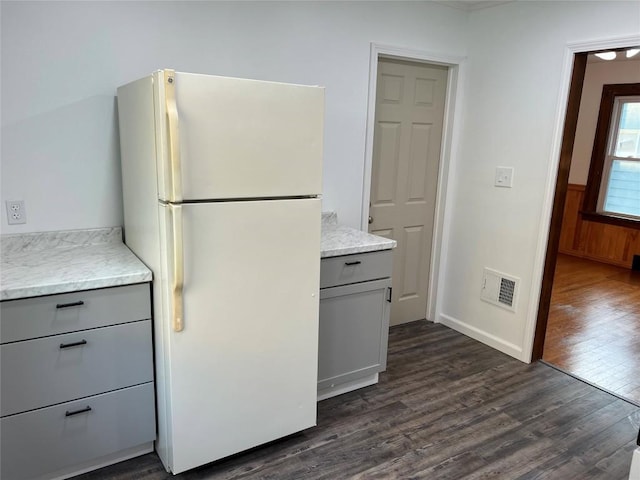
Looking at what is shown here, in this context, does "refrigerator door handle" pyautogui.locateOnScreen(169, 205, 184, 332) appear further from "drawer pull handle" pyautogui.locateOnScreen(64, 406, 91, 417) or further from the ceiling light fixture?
the ceiling light fixture

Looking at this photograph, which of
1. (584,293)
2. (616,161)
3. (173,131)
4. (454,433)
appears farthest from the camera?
(616,161)

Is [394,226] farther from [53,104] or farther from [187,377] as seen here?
[53,104]

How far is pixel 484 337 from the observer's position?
350 centimetres

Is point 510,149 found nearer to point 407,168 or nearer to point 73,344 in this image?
point 407,168

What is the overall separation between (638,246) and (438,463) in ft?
15.9

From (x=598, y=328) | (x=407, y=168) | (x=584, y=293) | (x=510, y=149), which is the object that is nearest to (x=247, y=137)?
(x=407, y=168)

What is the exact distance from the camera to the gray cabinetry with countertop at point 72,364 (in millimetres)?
1753

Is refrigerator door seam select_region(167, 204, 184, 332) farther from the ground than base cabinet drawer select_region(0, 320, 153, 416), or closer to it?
farther from the ground

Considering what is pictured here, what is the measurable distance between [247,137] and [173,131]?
304 mm

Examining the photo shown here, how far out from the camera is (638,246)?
5605 millimetres

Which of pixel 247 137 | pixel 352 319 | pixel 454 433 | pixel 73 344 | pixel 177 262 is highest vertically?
pixel 247 137

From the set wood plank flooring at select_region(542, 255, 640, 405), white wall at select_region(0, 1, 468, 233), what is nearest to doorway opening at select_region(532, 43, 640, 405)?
wood plank flooring at select_region(542, 255, 640, 405)

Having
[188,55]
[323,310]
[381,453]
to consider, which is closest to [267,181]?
[323,310]

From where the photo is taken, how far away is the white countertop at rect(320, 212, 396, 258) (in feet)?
8.00
